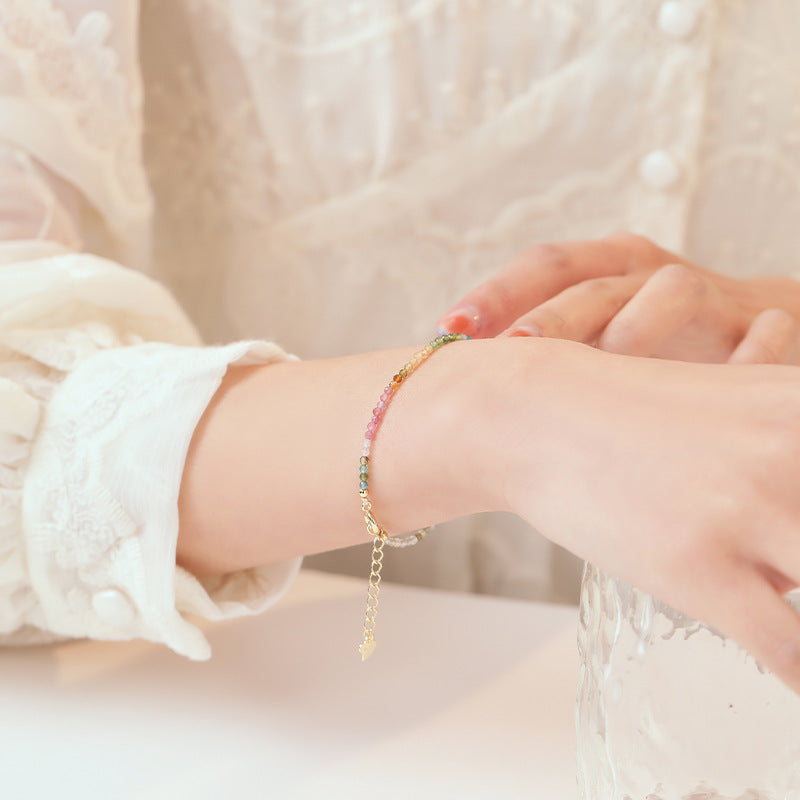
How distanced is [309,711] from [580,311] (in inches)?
9.9

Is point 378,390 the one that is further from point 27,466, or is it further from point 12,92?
point 12,92

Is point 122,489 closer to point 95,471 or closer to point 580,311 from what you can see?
point 95,471

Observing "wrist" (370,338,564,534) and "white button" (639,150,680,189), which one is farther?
"white button" (639,150,680,189)

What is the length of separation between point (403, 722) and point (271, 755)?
70mm

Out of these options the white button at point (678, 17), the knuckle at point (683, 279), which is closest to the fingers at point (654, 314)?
the knuckle at point (683, 279)

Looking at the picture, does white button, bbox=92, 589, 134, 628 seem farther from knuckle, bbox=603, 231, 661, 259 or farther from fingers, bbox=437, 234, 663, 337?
knuckle, bbox=603, 231, 661, 259

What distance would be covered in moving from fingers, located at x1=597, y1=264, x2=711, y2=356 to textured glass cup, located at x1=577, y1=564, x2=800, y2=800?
0.47 ft

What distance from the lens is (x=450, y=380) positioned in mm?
378

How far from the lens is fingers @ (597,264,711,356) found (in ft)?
1.51

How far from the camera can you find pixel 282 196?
2.35 ft

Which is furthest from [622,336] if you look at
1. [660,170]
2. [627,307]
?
[660,170]

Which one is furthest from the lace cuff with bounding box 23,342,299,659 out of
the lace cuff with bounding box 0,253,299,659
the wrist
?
the wrist

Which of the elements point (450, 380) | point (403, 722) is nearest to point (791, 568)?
point (450, 380)

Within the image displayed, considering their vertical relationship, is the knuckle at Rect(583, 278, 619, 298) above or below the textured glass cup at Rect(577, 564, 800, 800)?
above
